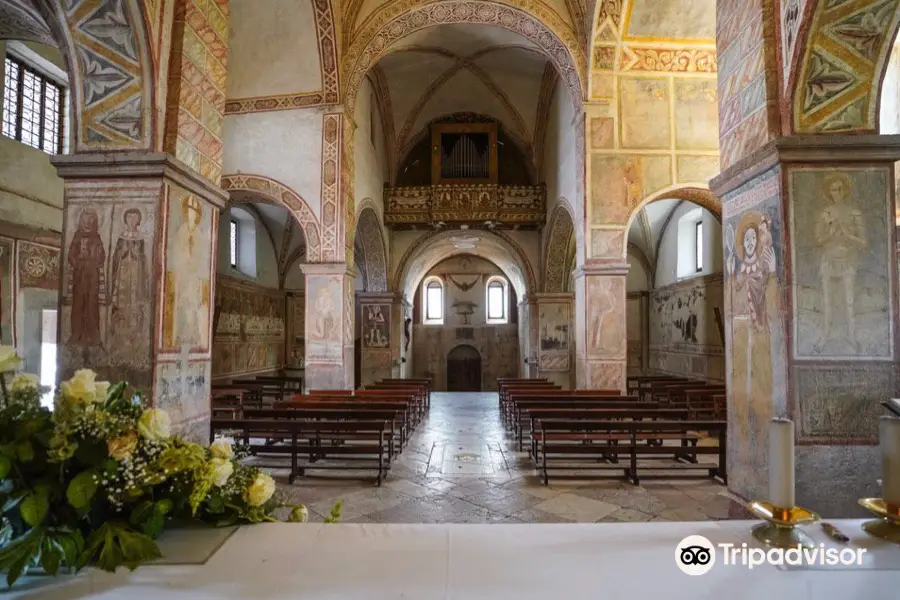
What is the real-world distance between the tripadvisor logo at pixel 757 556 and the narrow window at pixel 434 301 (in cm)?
2605

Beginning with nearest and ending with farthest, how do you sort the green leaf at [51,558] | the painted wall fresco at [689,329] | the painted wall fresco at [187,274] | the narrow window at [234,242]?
the green leaf at [51,558] → the painted wall fresco at [187,274] → the painted wall fresco at [689,329] → the narrow window at [234,242]

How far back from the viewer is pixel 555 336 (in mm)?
19391

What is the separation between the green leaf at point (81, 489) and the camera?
1.95m

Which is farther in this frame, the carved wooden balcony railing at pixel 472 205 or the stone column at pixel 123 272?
the carved wooden balcony railing at pixel 472 205

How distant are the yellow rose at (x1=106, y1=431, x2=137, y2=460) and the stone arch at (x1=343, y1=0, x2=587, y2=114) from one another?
11265mm

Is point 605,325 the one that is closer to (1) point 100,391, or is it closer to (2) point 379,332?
(2) point 379,332

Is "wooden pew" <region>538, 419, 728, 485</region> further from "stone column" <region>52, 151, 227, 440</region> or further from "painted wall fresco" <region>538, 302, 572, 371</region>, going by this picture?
"painted wall fresco" <region>538, 302, 572, 371</region>

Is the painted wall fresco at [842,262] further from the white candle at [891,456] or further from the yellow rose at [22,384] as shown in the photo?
the yellow rose at [22,384]

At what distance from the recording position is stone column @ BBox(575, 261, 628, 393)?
1180 cm

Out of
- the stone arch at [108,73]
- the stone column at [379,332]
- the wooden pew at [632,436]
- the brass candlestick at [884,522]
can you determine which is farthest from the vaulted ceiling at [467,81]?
the brass candlestick at [884,522]

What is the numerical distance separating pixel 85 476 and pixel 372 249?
17116 millimetres

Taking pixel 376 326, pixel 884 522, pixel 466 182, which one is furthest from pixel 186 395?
pixel 466 182

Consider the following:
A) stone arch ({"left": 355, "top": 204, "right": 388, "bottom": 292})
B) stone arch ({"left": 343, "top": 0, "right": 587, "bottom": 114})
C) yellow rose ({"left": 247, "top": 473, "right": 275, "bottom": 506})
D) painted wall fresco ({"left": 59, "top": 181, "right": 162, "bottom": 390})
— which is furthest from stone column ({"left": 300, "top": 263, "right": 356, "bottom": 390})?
yellow rose ({"left": 247, "top": 473, "right": 275, "bottom": 506})

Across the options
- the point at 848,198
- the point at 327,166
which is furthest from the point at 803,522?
the point at 327,166
